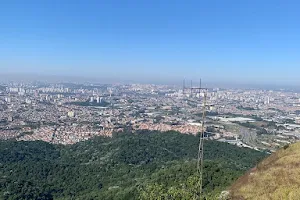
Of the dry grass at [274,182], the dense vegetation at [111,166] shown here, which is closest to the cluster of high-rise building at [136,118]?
the dense vegetation at [111,166]

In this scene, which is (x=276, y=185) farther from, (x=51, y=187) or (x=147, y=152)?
(x=147, y=152)

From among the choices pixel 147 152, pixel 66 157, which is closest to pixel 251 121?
pixel 147 152

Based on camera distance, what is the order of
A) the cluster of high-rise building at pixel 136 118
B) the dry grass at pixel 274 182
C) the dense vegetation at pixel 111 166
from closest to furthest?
the dry grass at pixel 274 182
the dense vegetation at pixel 111 166
the cluster of high-rise building at pixel 136 118

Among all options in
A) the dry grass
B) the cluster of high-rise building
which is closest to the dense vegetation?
the dry grass

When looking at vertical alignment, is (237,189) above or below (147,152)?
above

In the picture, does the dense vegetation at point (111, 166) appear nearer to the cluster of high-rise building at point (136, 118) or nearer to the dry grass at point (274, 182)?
the dry grass at point (274, 182)

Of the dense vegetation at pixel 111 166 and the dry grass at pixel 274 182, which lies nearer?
the dry grass at pixel 274 182
